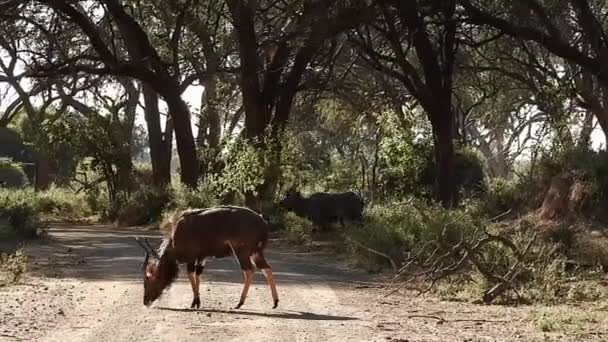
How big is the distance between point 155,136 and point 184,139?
6632 millimetres

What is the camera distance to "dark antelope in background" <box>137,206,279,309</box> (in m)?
12.6

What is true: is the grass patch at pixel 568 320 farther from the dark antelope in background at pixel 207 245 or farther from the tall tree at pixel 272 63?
the tall tree at pixel 272 63

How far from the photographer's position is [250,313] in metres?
12.0

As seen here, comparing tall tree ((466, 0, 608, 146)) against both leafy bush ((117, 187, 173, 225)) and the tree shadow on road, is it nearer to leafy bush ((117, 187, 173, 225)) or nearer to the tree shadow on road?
the tree shadow on road

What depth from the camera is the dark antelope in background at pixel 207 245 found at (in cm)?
1258

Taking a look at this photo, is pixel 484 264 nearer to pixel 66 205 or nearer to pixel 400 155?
pixel 400 155

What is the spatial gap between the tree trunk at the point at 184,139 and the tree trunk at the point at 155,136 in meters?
4.78

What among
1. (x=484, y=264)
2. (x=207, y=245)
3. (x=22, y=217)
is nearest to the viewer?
(x=207, y=245)

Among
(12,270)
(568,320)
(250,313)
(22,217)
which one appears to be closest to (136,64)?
(22,217)

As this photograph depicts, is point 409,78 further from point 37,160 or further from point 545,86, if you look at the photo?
point 37,160

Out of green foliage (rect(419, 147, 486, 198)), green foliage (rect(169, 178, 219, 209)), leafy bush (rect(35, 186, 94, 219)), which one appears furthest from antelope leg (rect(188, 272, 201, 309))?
leafy bush (rect(35, 186, 94, 219))

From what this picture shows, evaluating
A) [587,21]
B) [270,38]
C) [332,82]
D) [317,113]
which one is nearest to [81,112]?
[317,113]

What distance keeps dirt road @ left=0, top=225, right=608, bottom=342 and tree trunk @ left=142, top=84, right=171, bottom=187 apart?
19380 mm

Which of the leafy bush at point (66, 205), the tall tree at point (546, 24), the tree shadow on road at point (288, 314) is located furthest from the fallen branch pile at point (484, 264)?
the leafy bush at point (66, 205)
